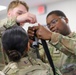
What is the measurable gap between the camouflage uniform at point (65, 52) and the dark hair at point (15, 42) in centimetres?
21

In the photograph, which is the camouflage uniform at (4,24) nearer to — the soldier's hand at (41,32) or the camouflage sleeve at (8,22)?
the camouflage sleeve at (8,22)

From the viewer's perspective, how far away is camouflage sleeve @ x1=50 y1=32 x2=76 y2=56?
4.10 ft

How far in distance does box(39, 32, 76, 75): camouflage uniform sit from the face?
0.11m

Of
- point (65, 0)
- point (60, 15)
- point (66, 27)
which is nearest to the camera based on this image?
point (66, 27)

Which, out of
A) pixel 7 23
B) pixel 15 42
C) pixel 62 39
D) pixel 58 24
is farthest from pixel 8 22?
pixel 58 24

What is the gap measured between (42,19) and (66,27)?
127 inches

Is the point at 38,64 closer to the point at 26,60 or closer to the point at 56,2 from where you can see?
the point at 26,60

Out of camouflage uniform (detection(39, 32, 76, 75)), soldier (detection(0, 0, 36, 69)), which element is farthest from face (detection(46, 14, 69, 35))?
soldier (detection(0, 0, 36, 69))

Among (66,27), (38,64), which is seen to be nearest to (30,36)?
(38,64)

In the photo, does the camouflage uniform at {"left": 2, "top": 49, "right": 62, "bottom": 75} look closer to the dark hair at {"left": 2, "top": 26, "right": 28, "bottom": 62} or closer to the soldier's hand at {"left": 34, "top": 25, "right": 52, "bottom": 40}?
the dark hair at {"left": 2, "top": 26, "right": 28, "bottom": 62}

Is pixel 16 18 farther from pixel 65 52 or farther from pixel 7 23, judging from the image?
pixel 65 52

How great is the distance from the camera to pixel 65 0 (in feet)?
15.3

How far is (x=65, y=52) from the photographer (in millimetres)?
1344

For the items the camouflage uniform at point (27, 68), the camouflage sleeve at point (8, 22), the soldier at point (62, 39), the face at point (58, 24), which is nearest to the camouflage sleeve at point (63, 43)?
the soldier at point (62, 39)
